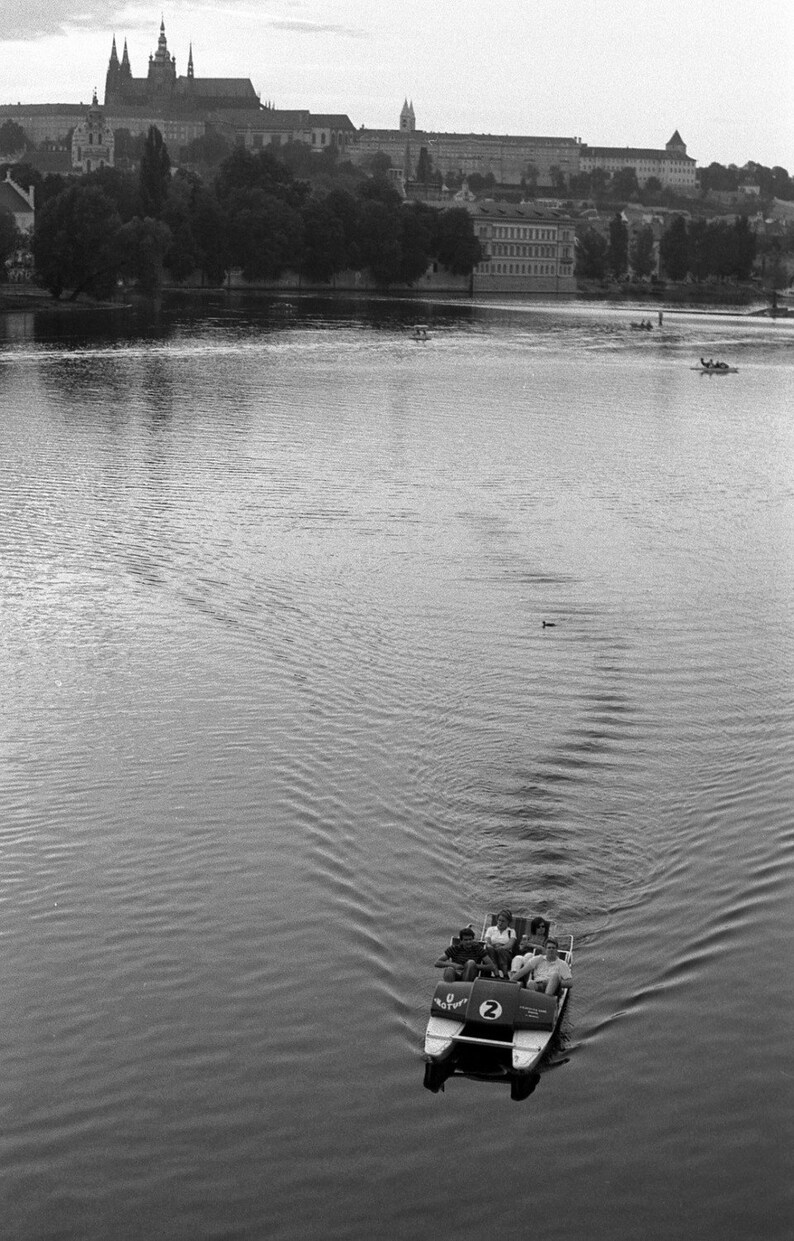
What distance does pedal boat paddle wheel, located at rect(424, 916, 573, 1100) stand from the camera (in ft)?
54.7

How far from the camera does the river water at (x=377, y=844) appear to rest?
603 inches

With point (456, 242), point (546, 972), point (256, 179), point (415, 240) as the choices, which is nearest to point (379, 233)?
point (415, 240)

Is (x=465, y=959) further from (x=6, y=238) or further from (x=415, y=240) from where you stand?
(x=415, y=240)

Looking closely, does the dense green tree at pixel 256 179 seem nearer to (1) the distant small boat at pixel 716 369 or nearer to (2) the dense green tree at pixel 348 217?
(2) the dense green tree at pixel 348 217

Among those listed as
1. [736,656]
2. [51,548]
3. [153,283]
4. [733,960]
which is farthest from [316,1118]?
[153,283]

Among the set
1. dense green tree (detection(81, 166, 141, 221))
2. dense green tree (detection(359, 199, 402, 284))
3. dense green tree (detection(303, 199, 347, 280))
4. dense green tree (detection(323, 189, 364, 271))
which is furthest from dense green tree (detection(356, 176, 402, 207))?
dense green tree (detection(81, 166, 141, 221))

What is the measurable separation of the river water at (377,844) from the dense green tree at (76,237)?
71993 millimetres

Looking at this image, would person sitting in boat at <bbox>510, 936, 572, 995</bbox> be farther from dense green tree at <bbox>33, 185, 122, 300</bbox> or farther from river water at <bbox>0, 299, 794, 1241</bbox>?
dense green tree at <bbox>33, 185, 122, 300</bbox>

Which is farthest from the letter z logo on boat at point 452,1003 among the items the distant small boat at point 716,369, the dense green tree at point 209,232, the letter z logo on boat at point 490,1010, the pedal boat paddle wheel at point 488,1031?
the dense green tree at point 209,232

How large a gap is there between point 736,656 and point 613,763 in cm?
688

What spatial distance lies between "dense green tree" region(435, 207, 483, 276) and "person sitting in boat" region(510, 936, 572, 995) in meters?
172

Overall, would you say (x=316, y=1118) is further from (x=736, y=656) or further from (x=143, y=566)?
(x=143, y=566)

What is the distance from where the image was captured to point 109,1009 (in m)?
17.6

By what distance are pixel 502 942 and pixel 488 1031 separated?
1281 millimetres
